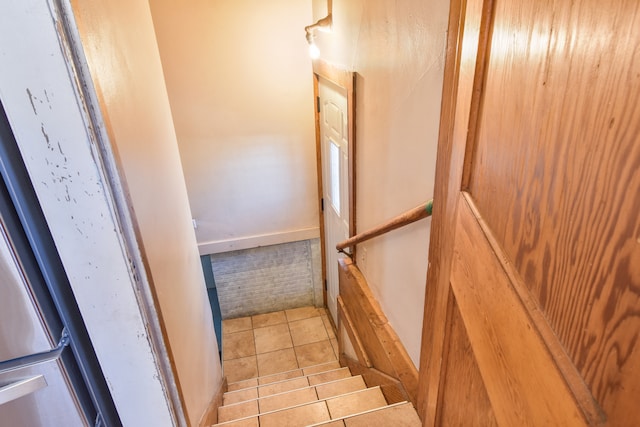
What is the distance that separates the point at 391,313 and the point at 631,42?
172 centimetres

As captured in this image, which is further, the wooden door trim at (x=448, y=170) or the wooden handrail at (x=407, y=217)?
the wooden handrail at (x=407, y=217)

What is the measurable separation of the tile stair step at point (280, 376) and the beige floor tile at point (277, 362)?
0.20 metres

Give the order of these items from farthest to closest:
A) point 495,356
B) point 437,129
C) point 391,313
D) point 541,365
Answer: point 391,313
point 437,129
point 495,356
point 541,365

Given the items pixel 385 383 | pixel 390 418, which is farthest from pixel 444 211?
pixel 385 383

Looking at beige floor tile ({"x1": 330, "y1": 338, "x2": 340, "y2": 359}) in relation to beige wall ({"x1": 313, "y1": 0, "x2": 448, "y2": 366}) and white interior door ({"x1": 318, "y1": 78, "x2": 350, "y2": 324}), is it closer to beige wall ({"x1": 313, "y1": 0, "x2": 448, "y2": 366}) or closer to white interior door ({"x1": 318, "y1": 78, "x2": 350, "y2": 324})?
white interior door ({"x1": 318, "y1": 78, "x2": 350, "y2": 324})

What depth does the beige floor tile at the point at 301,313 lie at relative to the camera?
415 cm

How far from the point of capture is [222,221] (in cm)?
372

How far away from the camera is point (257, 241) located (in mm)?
3879

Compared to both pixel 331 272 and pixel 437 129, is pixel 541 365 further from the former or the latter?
pixel 331 272

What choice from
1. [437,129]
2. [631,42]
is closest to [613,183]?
[631,42]

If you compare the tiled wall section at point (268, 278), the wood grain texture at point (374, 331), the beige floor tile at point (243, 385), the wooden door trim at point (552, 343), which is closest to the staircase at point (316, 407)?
the wood grain texture at point (374, 331)

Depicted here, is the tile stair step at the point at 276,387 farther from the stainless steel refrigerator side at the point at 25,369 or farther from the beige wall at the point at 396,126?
the stainless steel refrigerator side at the point at 25,369

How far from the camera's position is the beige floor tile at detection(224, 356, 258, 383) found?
134 inches

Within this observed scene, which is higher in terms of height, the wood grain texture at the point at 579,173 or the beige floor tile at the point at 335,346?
the wood grain texture at the point at 579,173
